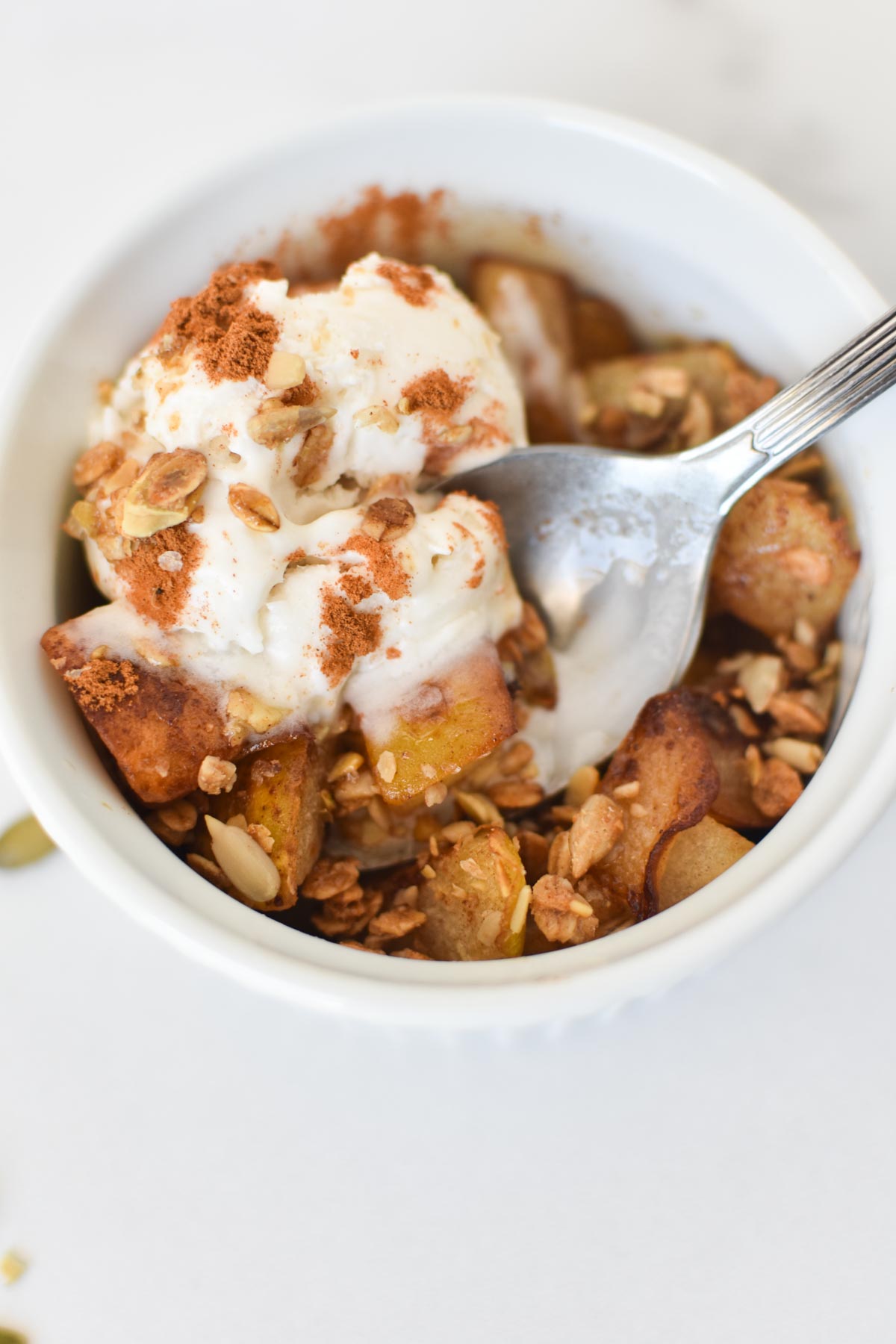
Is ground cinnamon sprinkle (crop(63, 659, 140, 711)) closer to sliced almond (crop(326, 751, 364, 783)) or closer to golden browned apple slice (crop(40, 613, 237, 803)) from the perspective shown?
golden browned apple slice (crop(40, 613, 237, 803))

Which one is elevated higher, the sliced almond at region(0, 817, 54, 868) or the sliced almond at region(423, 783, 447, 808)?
the sliced almond at region(423, 783, 447, 808)

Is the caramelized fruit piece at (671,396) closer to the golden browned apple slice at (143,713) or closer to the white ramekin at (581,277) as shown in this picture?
the white ramekin at (581,277)

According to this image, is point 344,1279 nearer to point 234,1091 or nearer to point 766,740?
point 234,1091

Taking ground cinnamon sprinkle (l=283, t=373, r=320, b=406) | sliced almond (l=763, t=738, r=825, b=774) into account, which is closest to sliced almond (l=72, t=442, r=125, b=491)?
ground cinnamon sprinkle (l=283, t=373, r=320, b=406)

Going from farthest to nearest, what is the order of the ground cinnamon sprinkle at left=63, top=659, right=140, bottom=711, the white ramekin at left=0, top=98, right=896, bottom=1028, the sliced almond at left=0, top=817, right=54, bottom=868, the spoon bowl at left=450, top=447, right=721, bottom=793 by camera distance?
the sliced almond at left=0, top=817, right=54, bottom=868 → the spoon bowl at left=450, top=447, right=721, bottom=793 → the ground cinnamon sprinkle at left=63, top=659, right=140, bottom=711 → the white ramekin at left=0, top=98, right=896, bottom=1028

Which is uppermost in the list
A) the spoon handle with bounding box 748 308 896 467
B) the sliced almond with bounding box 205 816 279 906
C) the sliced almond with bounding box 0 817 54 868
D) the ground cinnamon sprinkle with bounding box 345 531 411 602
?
the spoon handle with bounding box 748 308 896 467

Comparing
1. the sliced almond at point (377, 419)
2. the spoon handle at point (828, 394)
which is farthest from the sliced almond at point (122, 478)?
the spoon handle at point (828, 394)

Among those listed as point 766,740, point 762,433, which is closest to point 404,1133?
point 766,740
